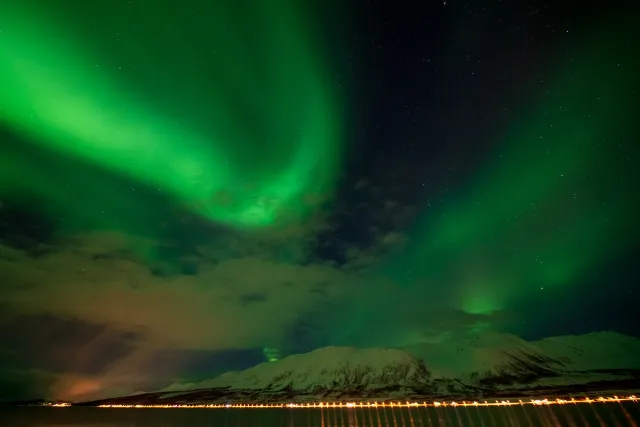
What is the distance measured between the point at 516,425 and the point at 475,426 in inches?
769

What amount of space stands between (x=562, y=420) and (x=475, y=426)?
145 feet

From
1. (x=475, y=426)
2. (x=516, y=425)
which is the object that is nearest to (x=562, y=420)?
(x=516, y=425)

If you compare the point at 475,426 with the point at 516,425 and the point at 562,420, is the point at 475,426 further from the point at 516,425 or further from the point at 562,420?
the point at 562,420

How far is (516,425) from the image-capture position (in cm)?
19300

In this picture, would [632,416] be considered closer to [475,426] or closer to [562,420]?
[562,420]

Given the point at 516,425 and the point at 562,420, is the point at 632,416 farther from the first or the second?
the point at 516,425

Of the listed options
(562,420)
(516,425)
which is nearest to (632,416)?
(562,420)

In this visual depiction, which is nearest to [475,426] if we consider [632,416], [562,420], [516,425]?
[516,425]

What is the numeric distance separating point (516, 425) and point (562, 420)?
2679cm

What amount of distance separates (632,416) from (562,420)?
1232 inches

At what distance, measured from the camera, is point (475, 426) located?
19975cm

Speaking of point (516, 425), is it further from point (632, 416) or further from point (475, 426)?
point (632, 416)

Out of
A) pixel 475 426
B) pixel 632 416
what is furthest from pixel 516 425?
pixel 632 416

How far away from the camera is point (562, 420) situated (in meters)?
198
